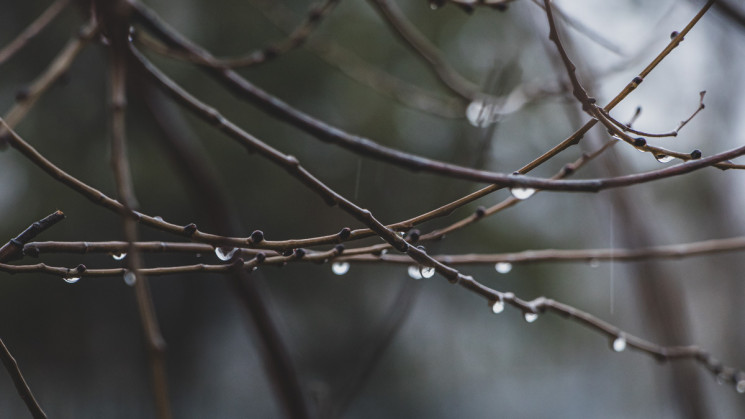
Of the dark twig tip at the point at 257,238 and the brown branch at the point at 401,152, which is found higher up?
the brown branch at the point at 401,152

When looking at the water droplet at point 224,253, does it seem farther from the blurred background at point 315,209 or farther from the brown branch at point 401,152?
the blurred background at point 315,209

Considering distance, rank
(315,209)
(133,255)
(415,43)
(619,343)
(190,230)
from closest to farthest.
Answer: (133,255) < (190,230) < (619,343) < (415,43) < (315,209)

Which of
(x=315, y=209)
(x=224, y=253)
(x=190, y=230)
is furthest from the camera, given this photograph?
(x=315, y=209)

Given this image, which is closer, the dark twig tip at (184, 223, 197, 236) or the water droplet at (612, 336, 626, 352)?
the dark twig tip at (184, 223, 197, 236)

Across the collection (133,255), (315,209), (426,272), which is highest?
(315,209)

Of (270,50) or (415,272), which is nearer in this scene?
(415,272)

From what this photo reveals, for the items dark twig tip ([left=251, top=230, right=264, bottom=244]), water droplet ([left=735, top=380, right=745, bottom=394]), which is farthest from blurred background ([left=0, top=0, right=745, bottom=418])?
dark twig tip ([left=251, top=230, right=264, bottom=244])

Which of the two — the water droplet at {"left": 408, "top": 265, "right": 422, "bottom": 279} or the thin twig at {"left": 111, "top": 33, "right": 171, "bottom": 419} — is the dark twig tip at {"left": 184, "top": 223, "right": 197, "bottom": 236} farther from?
the water droplet at {"left": 408, "top": 265, "right": 422, "bottom": 279}

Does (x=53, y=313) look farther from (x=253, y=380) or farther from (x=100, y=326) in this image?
(x=253, y=380)

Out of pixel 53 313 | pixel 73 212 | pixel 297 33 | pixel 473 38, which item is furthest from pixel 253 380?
pixel 297 33

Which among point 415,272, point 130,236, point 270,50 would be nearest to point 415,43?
point 270,50

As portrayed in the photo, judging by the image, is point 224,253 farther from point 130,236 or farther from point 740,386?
point 740,386

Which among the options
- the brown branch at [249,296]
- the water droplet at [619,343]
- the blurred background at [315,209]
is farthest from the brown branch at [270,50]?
the blurred background at [315,209]
